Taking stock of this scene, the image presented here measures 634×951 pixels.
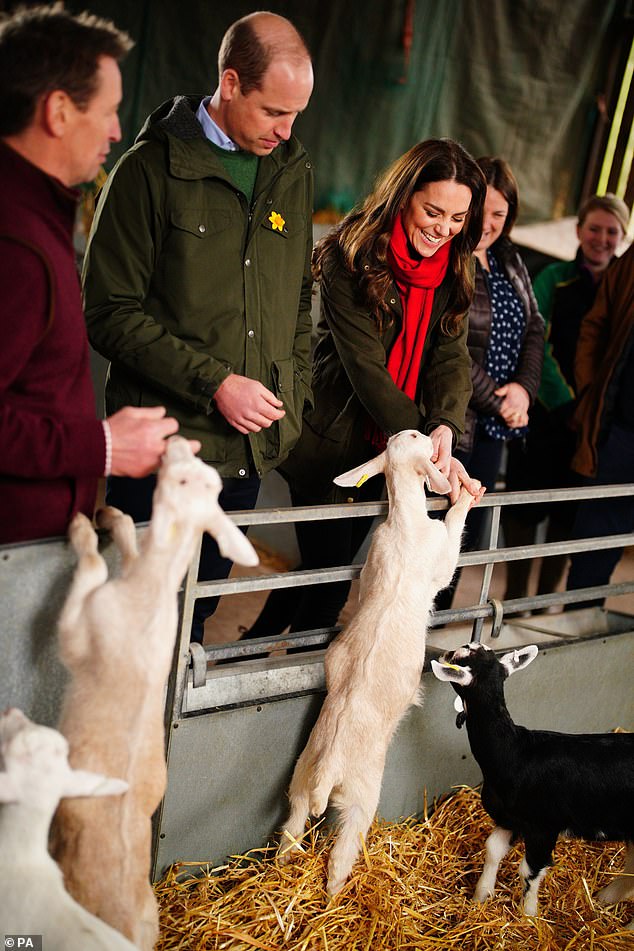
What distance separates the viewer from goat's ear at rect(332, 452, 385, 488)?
2.12 m

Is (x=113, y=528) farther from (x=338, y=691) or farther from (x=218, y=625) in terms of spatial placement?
(x=218, y=625)

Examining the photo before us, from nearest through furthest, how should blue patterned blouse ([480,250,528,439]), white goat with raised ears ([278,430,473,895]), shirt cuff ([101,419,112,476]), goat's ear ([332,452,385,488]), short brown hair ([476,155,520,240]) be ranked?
shirt cuff ([101,419,112,476]) < white goat with raised ears ([278,430,473,895]) < goat's ear ([332,452,385,488]) < short brown hair ([476,155,520,240]) < blue patterned blouse ([480,250,528,439])

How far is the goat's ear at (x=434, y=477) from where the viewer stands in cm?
212

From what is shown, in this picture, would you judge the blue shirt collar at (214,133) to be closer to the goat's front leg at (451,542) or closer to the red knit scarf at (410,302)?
the red knit scarf at (410,302)

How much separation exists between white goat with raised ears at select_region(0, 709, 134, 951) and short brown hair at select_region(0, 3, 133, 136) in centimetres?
88

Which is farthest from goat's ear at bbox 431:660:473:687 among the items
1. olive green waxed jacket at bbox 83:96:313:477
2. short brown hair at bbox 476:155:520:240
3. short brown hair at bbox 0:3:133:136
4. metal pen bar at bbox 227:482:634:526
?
short brown hair at bbox 476:155:520:240

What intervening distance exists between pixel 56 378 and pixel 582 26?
4919 mm

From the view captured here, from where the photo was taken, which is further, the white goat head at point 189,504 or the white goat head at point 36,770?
the white goat head at point 189,504

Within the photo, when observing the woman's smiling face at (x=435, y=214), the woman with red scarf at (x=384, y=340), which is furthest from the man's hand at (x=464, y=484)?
the woman's smiling face at (x=435, y=214)

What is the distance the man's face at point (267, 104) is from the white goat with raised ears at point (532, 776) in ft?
3.85

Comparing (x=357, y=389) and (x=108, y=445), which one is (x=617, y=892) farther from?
(x=108, y=445)

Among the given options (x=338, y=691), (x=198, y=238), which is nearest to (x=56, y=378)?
(x=198, y=238)

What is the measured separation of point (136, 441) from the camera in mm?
1486

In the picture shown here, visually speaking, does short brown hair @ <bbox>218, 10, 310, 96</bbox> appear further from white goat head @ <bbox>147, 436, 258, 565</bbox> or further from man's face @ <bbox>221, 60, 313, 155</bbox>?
white goat head @ <bbox>147, 436, 258, 565</bbox>
